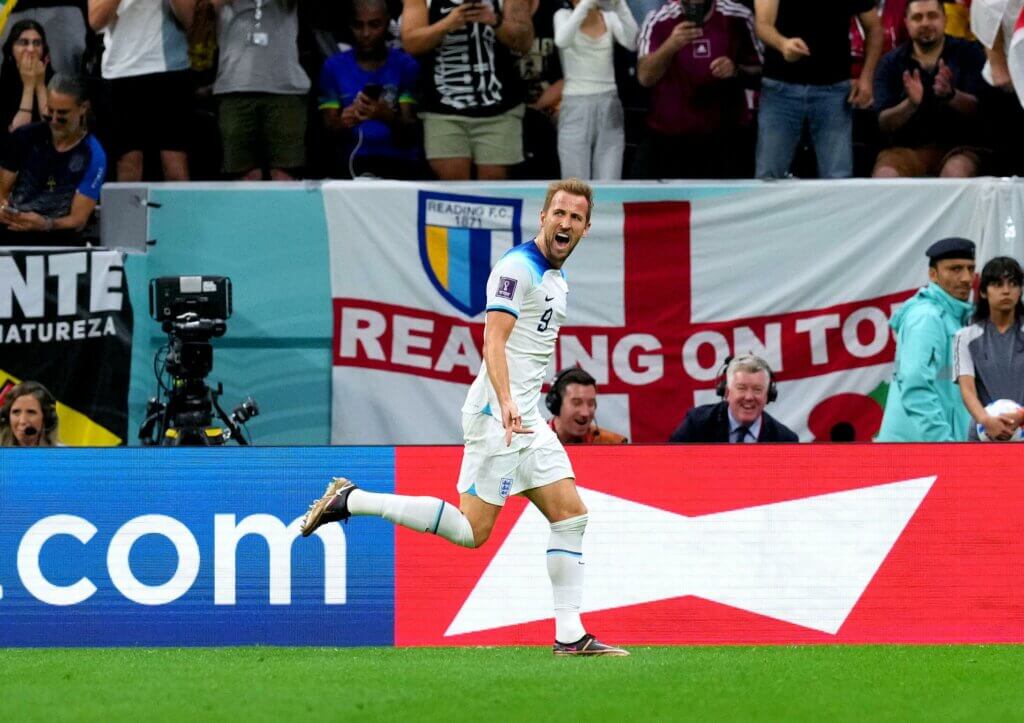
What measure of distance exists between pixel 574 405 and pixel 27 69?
5013mm

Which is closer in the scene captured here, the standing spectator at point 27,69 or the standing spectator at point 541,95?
the standing spectator at point 27,69

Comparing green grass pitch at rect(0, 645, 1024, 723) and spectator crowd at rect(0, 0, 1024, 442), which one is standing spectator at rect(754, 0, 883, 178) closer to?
spectator crowd at rect(0, 0, 1024, 442)

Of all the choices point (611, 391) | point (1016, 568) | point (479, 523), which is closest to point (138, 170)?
point (611, 391)

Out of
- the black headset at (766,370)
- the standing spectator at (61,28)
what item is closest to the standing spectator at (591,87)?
the black headset at (766,370)

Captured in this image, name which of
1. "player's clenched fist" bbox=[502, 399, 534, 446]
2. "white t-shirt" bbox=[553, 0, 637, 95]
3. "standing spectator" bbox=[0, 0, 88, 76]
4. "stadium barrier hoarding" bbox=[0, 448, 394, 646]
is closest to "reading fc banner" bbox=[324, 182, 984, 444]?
"white t-shirt" bbox=[553, 0, 637, 95]

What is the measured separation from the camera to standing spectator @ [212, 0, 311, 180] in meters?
12.5

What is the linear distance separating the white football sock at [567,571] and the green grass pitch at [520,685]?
209 mm

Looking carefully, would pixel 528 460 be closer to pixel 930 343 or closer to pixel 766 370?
pixel 766 370

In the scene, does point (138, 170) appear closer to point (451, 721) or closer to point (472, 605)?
point (472, 605)

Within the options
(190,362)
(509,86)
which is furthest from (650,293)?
(190,362)

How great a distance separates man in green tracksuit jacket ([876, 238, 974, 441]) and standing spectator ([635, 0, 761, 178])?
96.3 inches

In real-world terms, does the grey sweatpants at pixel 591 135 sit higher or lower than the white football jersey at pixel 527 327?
higher

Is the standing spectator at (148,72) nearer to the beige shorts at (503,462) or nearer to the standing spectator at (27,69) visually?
the standing spectator at (27,69)

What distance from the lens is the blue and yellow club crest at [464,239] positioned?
12234 millimetres
